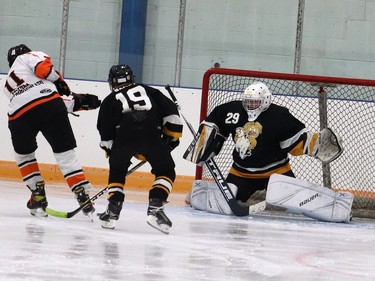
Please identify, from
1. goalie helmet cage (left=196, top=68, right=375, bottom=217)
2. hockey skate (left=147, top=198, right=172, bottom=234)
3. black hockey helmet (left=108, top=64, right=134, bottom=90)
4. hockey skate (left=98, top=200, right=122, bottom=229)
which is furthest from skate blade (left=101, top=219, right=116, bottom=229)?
goalie helmet cage (left=196, top=68, right=375, bottom=217)

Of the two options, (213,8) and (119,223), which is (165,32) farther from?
(119,223)

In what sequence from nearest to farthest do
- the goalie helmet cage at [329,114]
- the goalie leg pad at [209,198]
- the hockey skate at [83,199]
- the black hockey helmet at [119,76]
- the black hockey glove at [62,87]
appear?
the black hockey helmet at [119,76] < the hockey skate at [83,199] < the black hockey glove at [62,87] < the goalie leg pad at [209,198] < the goalie helmet cage at [329,114]

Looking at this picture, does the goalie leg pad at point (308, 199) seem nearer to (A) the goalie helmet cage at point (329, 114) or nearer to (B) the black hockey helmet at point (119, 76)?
(A) the goalie helmet cage at point (329, 114)

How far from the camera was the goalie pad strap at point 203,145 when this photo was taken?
663 cm

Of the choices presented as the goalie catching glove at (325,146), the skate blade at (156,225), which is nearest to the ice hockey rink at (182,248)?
the skate blade at (156,225)

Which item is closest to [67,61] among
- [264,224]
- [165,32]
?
[165,32]

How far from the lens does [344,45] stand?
330 inches

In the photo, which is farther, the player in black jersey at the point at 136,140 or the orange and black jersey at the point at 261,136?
the orange and black jersey at the point at 261,136

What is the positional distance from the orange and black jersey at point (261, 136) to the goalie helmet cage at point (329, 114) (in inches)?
23.0

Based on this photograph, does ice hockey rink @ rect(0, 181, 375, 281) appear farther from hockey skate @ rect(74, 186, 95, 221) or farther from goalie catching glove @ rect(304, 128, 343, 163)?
goalie catching glove @ rect(304, 128, 343, 163)

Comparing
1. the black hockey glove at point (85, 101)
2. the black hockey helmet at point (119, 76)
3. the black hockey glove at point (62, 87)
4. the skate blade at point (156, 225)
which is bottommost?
the skate blade at point (156, 225)

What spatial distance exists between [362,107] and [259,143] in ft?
4.73

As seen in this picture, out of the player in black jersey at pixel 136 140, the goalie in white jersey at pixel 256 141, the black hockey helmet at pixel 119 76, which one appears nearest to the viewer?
the player in black jersey at pixel 136 140

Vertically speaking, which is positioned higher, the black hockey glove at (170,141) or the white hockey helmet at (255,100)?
the white hockey helmet at (255,100)
